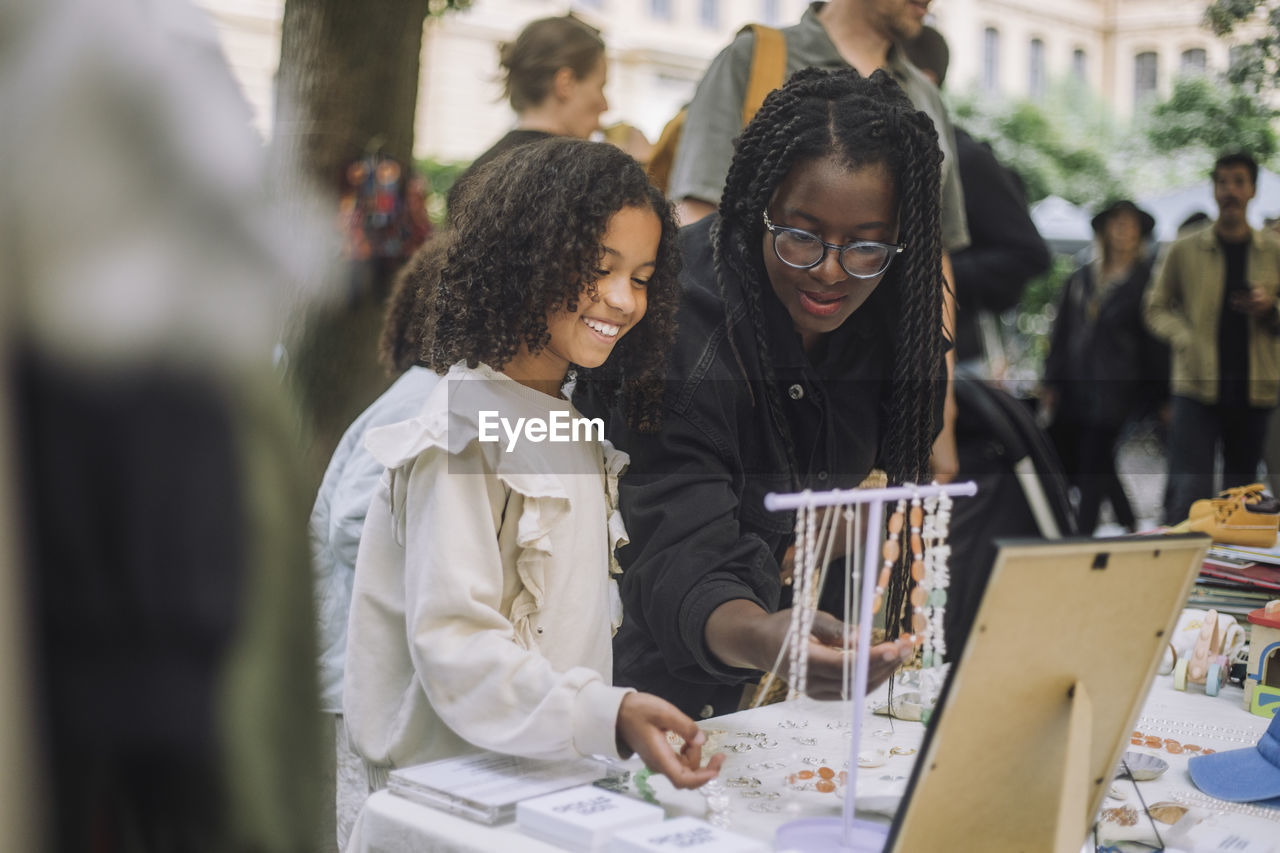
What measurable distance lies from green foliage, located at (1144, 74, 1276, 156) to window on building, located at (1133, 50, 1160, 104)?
0.30ft

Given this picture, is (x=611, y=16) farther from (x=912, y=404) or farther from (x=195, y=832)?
(x=195, y=832)

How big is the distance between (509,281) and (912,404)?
0.68m

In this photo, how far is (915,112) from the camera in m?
1.82

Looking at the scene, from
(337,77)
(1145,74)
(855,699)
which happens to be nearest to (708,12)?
(1145,74)

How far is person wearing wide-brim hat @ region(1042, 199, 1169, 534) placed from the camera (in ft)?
17.3

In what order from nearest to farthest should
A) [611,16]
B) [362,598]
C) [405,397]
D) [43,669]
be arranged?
1. [43,669]
2. [362,598]
3. [405,397]
4. [611,16]

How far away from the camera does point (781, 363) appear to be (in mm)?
1874

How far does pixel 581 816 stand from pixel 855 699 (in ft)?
0.95

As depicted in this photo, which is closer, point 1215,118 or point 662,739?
point 662,739

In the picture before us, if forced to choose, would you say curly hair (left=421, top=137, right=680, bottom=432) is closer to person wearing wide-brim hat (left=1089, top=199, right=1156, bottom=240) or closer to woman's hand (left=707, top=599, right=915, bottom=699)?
woman's hand (left=707, top=599, right=915, bottom=699)

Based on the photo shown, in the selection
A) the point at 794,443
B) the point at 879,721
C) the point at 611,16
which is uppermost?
the point at 611,16

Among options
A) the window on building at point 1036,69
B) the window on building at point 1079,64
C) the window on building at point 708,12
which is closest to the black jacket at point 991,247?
the window on building at point 1079,64

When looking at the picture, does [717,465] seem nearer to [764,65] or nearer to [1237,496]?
[764,65]

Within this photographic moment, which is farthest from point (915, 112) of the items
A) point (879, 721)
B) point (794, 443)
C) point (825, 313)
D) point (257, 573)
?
point (257, 573)
